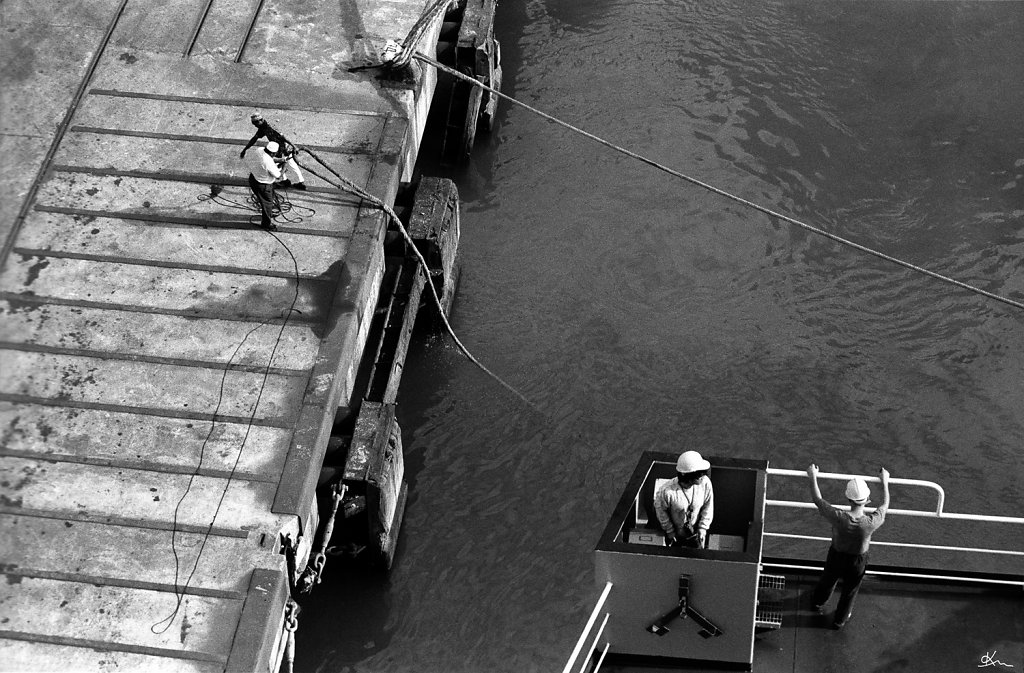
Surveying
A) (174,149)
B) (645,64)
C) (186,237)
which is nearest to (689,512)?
(186,237)

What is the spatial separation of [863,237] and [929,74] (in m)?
4.56

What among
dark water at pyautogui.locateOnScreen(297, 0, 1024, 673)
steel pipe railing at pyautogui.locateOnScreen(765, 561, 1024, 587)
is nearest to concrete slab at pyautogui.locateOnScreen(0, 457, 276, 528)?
dark water at pyautogui.locateOnScreen(297, 0, 1024, 673)

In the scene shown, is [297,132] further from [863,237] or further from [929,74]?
[929,74]

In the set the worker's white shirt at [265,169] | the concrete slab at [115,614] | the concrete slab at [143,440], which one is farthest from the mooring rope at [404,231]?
the concrete slab at [115,614]

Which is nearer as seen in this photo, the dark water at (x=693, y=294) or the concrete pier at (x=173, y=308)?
the concrete pier at (x=173, y=308)

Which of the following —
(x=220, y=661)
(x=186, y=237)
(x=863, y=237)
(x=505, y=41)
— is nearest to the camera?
(x=220, y=661)

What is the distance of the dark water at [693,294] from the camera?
50.5ft

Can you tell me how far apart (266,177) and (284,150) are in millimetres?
404

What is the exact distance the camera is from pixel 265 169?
15.2 m

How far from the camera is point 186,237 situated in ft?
50.6

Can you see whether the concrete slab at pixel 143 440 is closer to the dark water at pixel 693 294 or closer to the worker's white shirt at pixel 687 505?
the dark water at pixel 693 294

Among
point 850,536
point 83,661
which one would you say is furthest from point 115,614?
point 850,536

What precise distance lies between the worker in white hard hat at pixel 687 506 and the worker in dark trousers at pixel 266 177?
6645mm

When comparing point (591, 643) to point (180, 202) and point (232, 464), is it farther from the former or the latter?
point (180, 202)
